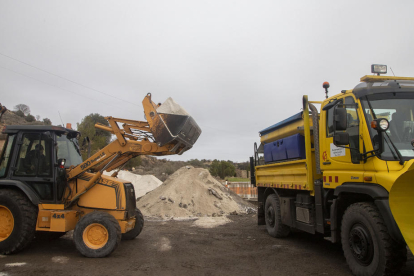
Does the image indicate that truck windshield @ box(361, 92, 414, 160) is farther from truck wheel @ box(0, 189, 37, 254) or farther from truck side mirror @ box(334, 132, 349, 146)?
truck wheel @ box(0, 189, 37, 254)

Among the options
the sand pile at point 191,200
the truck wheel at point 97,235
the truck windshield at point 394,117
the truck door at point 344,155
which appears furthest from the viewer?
the sand pile at point 191,200

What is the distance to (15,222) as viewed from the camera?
259 inches

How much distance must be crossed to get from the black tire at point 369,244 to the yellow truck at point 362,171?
0.04 feet

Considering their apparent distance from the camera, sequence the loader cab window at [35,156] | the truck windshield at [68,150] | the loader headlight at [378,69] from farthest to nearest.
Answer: the truck windshield at [68,150] < the loader cab window at [35,156] < the loader headlight at [378,69]

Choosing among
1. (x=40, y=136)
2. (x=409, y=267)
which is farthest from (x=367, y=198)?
(x=40, y=136)

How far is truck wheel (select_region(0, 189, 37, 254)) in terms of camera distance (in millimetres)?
6496

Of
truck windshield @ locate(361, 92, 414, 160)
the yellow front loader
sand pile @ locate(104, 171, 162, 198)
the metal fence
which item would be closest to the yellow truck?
truck windshield @ locate(361, 92, 414, 160)

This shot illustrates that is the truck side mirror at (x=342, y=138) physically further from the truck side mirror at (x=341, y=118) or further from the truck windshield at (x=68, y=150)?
the truck windshield at (x=68, y=150)

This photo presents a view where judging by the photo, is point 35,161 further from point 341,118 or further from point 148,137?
point 341,118

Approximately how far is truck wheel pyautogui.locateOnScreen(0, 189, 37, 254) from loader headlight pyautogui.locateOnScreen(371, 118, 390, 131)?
6.88 metres

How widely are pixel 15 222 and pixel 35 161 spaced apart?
1.37 m

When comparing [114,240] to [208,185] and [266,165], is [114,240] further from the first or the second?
[208,185]

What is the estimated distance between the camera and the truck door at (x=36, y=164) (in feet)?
23.1

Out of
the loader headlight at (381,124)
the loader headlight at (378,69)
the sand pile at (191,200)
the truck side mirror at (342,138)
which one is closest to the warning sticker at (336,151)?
the truck side mirror at (342,138)
